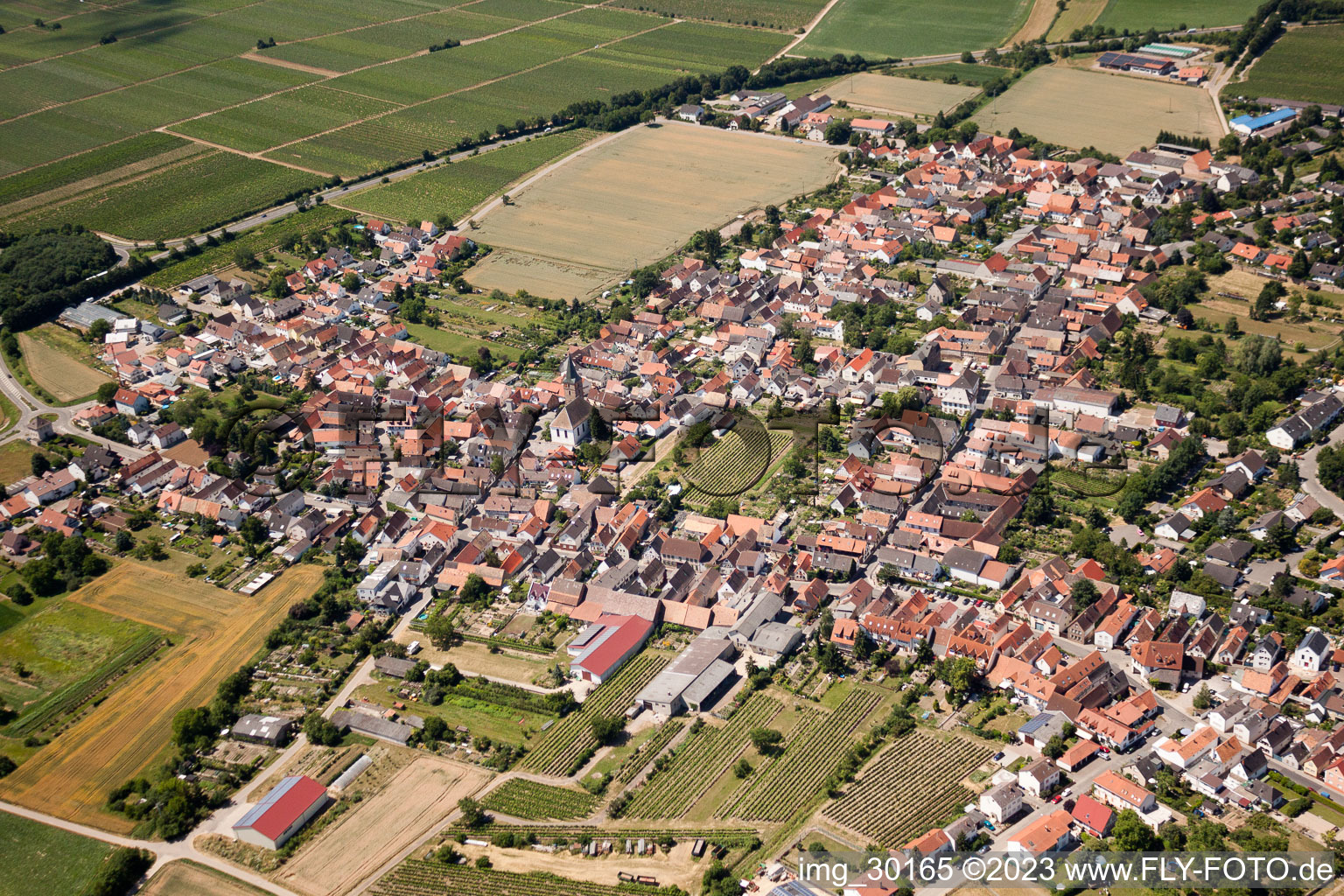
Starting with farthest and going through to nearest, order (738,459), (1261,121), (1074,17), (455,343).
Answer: (1074,17) < (1261,121) < (455,343) < (738,459)

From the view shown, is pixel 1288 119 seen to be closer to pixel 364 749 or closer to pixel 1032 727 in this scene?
pixel 1032 727

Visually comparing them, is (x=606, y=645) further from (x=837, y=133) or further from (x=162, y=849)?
(x=837, y=133)

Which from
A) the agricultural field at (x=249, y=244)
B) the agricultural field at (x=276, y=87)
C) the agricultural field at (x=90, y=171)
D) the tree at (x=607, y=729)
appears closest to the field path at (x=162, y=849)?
the tree at (x=607, y=729)

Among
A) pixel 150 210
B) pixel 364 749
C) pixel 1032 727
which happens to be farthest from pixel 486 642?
pixel 150 210

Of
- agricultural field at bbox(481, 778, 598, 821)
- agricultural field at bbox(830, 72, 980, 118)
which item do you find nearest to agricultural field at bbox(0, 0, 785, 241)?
agricultural field at bbox(830, 72, 980, 118)

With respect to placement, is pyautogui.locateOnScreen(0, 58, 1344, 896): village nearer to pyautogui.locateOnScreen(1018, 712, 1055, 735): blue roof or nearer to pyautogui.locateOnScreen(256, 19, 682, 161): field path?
pyautogui.locateOnScreen(1018, 712, 1055, 735): blue roof

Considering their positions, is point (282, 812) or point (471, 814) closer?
point (471, 814)

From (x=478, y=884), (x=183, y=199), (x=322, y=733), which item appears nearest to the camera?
(x=478, y=884)

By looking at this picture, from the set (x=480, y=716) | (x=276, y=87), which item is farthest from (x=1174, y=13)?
(x=480, y=716)
